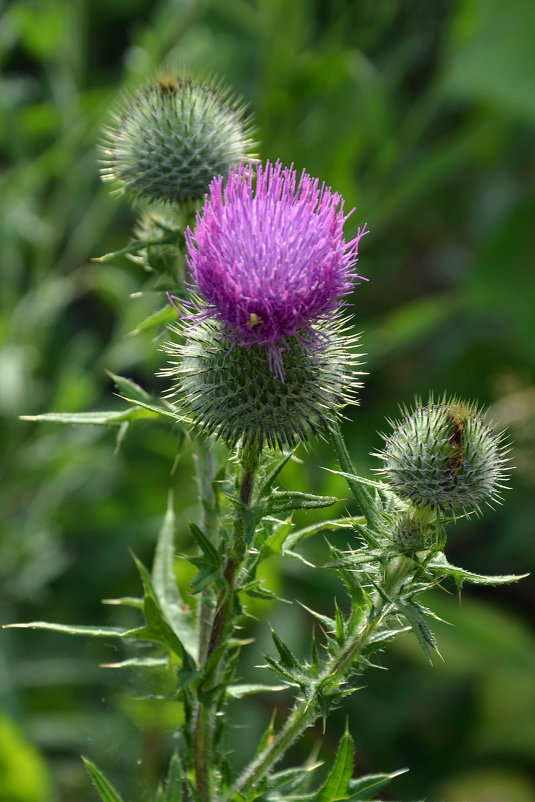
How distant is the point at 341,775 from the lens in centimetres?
206

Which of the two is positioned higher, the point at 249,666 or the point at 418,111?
the point at 418,111

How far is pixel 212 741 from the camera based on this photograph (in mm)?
2209

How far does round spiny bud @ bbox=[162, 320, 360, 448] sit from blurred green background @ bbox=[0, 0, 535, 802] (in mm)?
1637

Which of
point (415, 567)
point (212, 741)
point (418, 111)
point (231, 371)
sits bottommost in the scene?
point (212, 741)

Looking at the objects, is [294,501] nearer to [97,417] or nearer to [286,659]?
[286,659]

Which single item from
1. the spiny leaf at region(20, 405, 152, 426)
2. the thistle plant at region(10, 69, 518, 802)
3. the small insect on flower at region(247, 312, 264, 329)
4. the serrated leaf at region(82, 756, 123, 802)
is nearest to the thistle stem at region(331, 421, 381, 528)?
the thistle plant at region(10, 69, 518, 802)

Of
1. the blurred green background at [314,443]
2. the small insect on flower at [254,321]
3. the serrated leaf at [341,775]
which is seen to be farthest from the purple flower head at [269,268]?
the blurred green background at [314,443]

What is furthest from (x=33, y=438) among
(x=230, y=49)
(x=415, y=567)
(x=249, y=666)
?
(x=415, y=567)

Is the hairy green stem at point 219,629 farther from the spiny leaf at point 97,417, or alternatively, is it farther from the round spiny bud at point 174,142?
the round spiny bud at point 174,142

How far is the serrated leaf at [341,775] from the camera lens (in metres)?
2.05

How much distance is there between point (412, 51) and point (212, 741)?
18.8 ft

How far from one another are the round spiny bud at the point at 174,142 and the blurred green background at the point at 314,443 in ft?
4.57

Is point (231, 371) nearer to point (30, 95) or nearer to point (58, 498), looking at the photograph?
point (58, 498)

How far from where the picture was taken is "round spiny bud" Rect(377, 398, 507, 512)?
201cm
